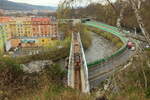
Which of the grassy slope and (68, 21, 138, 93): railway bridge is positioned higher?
the grassy slope

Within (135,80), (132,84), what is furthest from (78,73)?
(132,84)

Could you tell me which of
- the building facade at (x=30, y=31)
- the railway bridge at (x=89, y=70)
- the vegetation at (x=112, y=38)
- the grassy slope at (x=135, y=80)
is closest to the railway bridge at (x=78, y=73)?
the railway bridge at (x=89, y=70)

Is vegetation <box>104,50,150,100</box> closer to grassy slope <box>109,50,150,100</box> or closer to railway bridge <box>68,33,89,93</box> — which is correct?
grassy slope <box>109,50,150,100</box>

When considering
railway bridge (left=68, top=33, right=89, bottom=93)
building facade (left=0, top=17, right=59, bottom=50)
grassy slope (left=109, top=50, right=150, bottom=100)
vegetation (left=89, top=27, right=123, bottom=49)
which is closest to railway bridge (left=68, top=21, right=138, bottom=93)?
railway bridge (left=68, top=33, right=89, bottom=93)

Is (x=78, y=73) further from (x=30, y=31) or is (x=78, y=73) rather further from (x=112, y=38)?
(x=112, y=38)

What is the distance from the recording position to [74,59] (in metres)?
13.0

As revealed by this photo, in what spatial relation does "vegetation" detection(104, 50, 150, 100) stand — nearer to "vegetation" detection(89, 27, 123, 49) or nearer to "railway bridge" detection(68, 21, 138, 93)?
"railway bridge" detection(68, 21, 138, 93)

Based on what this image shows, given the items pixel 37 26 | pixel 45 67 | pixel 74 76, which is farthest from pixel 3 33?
pixel 74 76

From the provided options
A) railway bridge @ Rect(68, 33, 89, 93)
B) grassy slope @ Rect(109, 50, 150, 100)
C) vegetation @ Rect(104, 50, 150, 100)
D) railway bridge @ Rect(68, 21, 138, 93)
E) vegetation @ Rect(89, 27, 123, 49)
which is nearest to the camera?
vegetation @ Rect(104, 50, 150, 100)

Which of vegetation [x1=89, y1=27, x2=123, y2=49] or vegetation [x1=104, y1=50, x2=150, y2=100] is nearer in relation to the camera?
vegetation [x1=104, y1=50, x2=150, y2=100]

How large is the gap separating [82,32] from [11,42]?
860 cm

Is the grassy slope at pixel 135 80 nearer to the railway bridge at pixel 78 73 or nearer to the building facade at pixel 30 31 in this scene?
the railway bridge at pixel 78 73

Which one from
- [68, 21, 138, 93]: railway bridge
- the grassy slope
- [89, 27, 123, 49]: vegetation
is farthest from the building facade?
the grassy slope

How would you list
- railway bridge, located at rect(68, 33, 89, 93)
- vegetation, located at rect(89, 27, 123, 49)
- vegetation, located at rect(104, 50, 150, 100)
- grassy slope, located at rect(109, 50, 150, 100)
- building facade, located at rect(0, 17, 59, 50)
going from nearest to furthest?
vegetation, located at rect(104, 50, 150, 100) → grassy slope, located at rect(109, 50, 150, 100) → railway bridge, located at rect(68, 33, 89, 93) → building facade, located at rect(0, 17, 59, 50) → vegetation, located at rect(89, 27, 123, 49)
